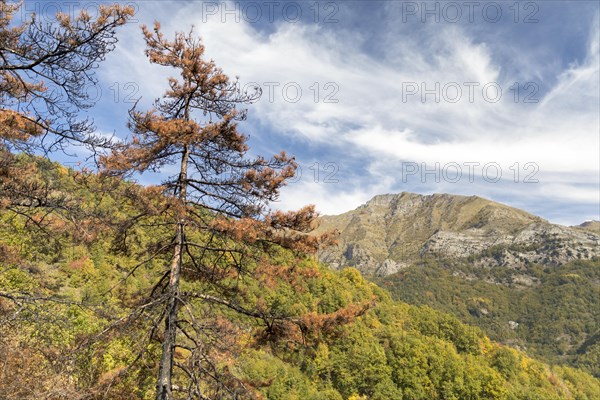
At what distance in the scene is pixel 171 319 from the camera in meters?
7.49

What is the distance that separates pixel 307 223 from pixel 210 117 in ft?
12.7

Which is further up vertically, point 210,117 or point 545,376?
point 210,117

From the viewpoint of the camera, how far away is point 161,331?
8562mm

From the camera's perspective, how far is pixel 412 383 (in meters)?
63.2

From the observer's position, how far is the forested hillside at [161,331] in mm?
7719

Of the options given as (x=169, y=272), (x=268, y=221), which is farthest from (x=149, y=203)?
(x=268, y=221)

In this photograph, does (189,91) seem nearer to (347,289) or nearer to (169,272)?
(169,272)

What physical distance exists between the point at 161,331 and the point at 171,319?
1386mm

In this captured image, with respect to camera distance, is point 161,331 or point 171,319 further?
point 161,331

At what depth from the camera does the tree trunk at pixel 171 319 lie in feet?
23.6

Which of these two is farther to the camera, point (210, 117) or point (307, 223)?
point (210, 117)

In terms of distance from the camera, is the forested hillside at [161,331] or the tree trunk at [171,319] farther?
the forested hillside at [161,331]

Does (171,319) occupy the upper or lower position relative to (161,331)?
upper

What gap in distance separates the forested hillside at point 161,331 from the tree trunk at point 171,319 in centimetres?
39
